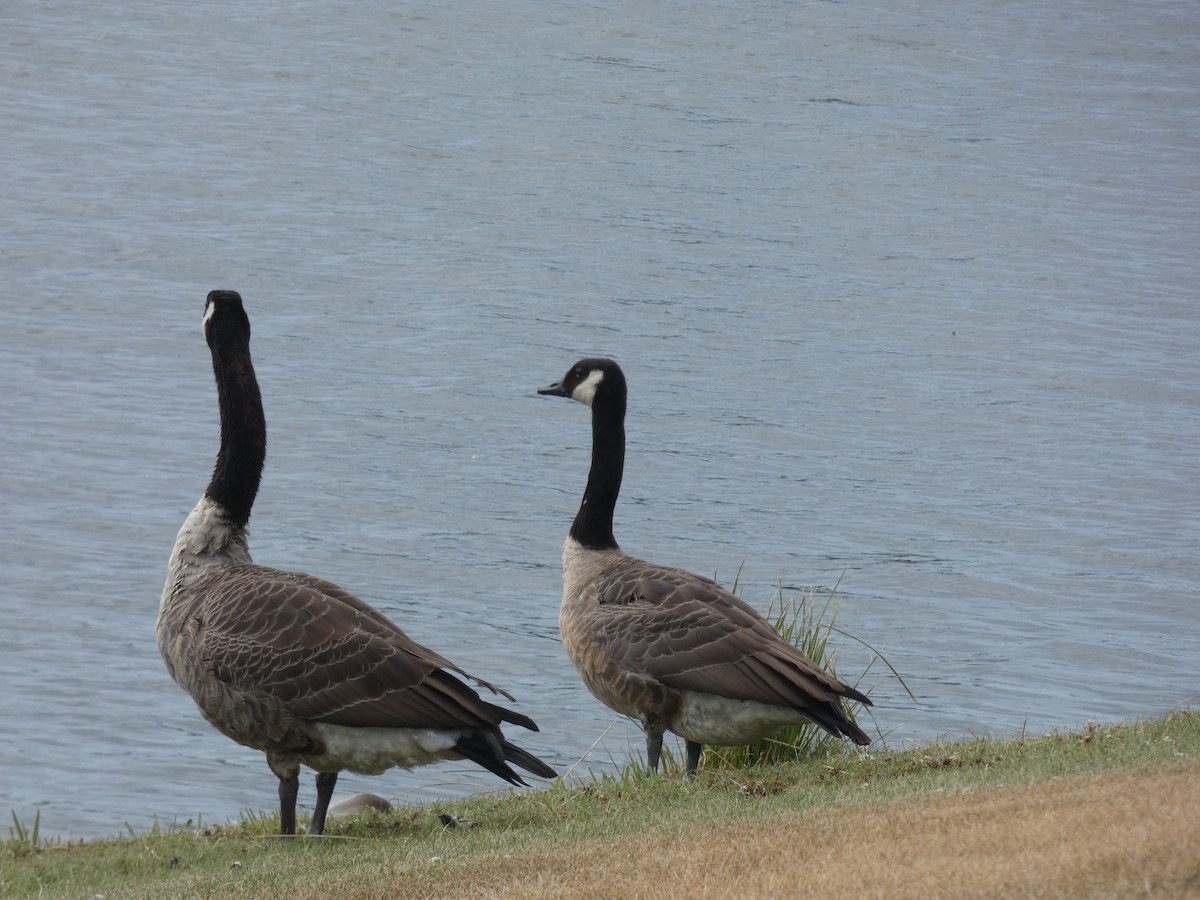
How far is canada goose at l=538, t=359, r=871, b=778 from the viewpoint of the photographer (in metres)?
9.79

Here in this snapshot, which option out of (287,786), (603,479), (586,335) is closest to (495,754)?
(287,786)

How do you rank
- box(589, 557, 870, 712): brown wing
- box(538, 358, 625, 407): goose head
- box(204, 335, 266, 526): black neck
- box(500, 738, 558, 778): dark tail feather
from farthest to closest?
box(538, 358, 625, 407): goose head, box(204, 335, 266, 526): black neck, box(589, 557, 870, 712): brown wing, box(500, 738, 558, 778): dark tail feather

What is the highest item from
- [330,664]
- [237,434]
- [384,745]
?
[237,434]

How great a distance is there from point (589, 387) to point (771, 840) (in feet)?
17.7

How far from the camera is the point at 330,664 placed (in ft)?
30.4

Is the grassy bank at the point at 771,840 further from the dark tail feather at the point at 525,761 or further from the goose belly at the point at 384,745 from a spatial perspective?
the goose belly at the point at 384,745

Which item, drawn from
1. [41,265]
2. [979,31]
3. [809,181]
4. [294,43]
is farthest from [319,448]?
[979,31]

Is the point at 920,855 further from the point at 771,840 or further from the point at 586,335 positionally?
the point at 586,335

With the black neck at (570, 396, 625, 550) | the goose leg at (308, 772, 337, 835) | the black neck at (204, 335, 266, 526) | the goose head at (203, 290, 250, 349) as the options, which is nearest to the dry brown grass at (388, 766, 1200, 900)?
the goose leg at (308, 772, 337, 835)

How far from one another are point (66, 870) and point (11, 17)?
122 feet

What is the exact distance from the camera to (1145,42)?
4759 cm

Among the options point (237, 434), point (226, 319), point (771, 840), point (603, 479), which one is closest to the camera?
point (771, 840)

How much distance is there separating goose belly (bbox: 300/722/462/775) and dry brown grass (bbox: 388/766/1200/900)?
3.93 ft

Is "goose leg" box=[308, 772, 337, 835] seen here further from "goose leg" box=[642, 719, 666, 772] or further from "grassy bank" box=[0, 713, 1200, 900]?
"goose leg" box=[642, 719, 666, 772]
